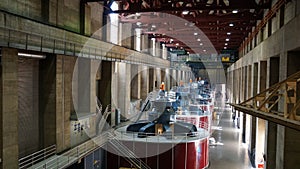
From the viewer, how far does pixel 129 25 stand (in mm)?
25219

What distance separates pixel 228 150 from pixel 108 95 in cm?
1033

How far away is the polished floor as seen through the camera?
18953 mm

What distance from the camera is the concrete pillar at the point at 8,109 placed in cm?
939

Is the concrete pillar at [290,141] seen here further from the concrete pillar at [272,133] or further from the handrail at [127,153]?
the handrail at [127,153]

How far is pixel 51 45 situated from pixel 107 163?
7.89m

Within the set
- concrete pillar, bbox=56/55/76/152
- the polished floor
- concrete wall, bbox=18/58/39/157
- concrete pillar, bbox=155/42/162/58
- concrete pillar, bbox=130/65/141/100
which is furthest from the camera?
concrete pillar, bbox=155/42/162/58

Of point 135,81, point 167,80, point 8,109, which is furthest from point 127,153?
point 167,80

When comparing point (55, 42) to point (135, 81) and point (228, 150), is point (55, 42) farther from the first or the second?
point (135, 81)

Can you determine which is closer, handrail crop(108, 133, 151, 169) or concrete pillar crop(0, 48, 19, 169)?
concrete pillar crop(0, 48, 19, 169)

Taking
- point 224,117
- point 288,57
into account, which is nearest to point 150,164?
point 288,57

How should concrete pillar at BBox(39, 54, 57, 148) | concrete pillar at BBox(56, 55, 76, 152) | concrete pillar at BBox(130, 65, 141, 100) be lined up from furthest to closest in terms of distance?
concrete pillar at BBox(130, 65, 141, 100) → concrete pillar at BBox(56, 55, 76, 152) → concrete pillar at BBox(39, 54, 57, 148)

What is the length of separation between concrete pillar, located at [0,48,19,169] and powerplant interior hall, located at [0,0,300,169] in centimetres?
3

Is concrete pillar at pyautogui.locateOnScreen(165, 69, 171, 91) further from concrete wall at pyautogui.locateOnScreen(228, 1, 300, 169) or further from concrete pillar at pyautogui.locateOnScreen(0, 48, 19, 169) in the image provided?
concrete pillar at pyautogui.locateOnScreen(0, 48, 19, 169)

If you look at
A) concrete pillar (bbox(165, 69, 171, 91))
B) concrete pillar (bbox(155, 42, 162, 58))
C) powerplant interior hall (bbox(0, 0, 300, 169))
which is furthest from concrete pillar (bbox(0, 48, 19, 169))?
concrete pillar (bbox(165, 69, 171, 91))
